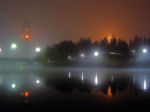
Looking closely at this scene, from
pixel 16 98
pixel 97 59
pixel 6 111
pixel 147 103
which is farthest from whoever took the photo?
pixel 97 59

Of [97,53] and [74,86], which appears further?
[97,53]

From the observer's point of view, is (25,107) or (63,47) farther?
(63,47)

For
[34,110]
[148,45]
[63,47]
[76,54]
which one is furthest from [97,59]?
[34,110]

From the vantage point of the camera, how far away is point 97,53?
136 ft

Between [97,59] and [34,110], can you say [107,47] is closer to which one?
[97,59]

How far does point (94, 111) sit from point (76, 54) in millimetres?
50791

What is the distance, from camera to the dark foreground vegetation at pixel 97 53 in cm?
4828

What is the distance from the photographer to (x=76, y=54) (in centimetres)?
5844

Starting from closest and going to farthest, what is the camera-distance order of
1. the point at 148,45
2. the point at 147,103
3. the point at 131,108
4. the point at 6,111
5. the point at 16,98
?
the point at 6,111, the point at 131,108, the point at 147,103, the point at 16,98, the point at 148,45

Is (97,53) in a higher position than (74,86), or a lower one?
higher

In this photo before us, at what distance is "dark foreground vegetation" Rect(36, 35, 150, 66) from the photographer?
4828 centimetres

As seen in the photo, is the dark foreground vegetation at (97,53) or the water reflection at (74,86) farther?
the dark foreground vegetation at (97,53)

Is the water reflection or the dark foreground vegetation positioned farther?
the dark foreground vegetation

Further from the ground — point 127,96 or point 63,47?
point 63,47
